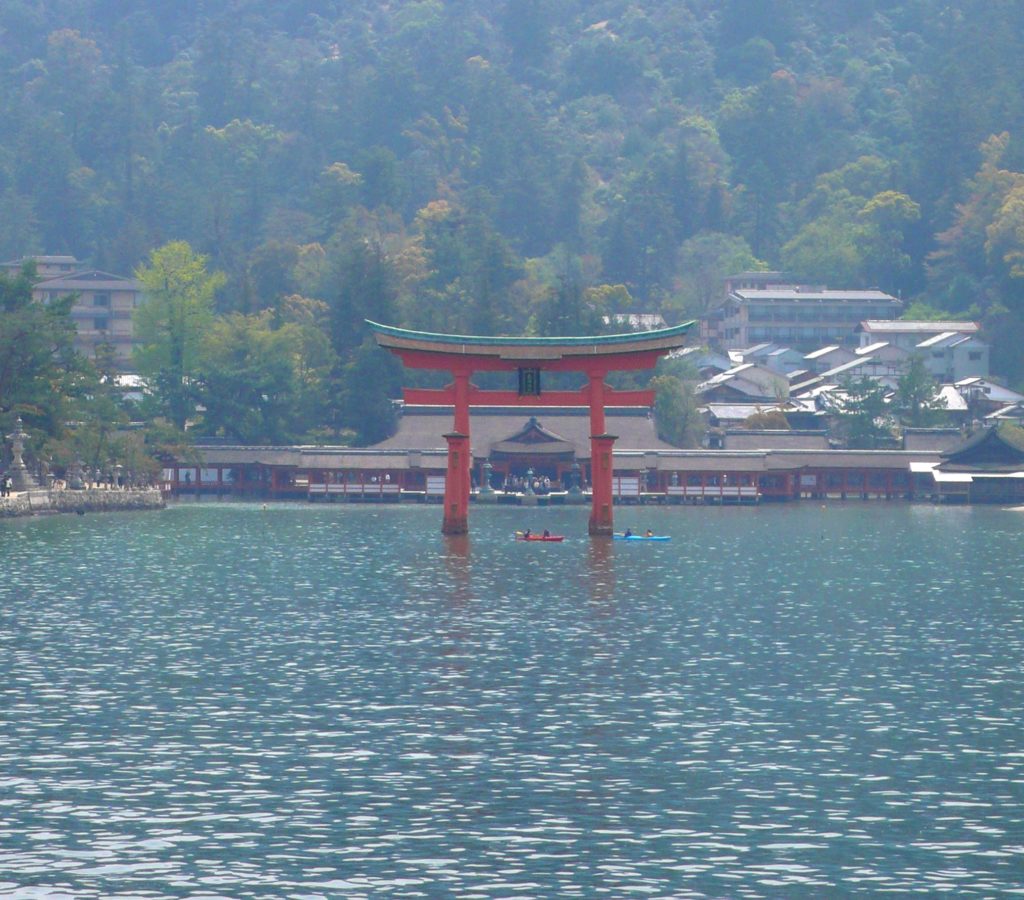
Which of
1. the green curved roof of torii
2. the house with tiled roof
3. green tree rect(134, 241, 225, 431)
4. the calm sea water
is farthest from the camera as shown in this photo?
green tree rect(134, 241, 225, 431)

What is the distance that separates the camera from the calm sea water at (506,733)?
22.0 meters

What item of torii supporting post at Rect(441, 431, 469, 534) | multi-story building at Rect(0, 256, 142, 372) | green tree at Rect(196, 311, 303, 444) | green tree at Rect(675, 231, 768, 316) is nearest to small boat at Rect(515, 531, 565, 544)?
torii supporting post at Rect(441, 431, 469, 534)

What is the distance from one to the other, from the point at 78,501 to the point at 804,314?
294 feet

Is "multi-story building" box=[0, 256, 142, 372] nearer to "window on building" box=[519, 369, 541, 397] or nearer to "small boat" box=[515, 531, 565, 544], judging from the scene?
"window on building" box=[519, 369, 541, 397]

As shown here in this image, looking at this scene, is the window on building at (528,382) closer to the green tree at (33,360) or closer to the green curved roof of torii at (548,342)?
the green curved roof of torii at (548,342)

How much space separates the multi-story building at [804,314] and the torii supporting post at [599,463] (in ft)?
299

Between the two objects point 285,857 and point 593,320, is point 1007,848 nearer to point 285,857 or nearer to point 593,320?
point 285,857

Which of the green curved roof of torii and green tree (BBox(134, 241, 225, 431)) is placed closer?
the green curved roof of torii

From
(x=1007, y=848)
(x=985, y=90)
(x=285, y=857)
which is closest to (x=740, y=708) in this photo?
(x=1007, y=848)

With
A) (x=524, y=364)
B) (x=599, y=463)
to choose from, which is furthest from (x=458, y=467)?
(x=599, y=463)

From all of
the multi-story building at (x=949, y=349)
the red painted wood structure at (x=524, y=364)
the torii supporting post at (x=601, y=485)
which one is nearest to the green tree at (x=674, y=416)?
the multi-story building at (x=949, y=349)

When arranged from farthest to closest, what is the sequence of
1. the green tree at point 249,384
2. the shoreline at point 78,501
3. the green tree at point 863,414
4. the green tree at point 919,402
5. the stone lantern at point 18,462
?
1. the green tree at point 919,402
2. the green tree at point 863,414
3. the green tree at point 249,384
4. the stone lantern at point 18,462
5. the shoreline at point 78,501

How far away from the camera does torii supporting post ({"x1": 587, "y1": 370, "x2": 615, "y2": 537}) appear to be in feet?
236

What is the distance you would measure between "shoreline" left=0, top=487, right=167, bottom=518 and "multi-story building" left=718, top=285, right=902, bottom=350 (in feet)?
261
